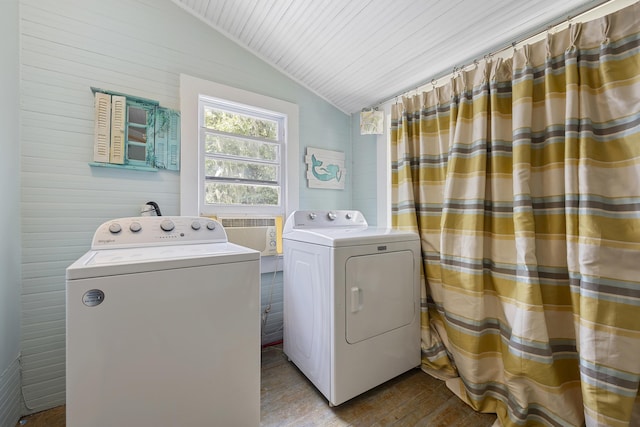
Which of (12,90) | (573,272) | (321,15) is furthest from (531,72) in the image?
(12,90)

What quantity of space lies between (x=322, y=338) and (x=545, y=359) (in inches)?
44.1

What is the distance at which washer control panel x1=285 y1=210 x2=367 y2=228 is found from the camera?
1.92 meters

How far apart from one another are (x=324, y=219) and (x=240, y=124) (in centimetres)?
105

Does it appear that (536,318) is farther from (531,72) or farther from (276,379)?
(276,379)

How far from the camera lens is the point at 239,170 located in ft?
6.94

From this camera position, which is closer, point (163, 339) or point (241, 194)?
point (163, 339)

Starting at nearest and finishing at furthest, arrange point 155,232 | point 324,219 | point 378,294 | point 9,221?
point 9,221 < point 155,232 < point 378,294 < point 324,219

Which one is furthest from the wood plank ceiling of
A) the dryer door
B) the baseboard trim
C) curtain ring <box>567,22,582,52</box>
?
the baseboard trim

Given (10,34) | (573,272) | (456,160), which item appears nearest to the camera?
(573,272)

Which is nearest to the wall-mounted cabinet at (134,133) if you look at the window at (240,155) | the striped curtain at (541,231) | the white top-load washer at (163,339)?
the window at (240,155)

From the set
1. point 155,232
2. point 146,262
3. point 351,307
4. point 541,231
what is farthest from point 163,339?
point 541,231

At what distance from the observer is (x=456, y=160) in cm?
164

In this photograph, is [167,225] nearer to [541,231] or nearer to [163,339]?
[163,339]

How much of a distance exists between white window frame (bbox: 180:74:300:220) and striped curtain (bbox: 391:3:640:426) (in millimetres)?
1176
